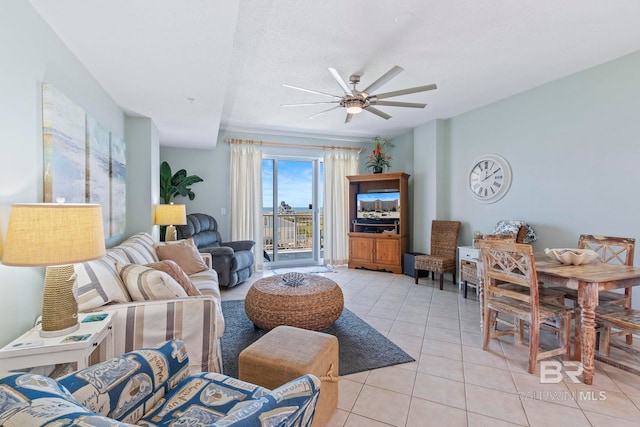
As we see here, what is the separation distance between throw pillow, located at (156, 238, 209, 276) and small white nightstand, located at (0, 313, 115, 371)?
1.82 meters

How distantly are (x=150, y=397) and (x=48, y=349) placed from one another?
56 cm

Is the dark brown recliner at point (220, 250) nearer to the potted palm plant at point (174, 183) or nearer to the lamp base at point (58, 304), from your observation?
the potted palm plant at point (174, 183)

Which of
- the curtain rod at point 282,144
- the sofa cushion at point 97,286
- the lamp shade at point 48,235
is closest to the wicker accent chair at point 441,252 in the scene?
the curtain rod at point 282,144

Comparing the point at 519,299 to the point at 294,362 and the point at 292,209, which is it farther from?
the point at 292,209

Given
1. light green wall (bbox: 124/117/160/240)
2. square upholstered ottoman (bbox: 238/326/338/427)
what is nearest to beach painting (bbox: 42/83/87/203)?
square upholstered ottoman (bbox: 238/326/338/427)

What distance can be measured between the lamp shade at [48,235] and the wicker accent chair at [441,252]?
424cm

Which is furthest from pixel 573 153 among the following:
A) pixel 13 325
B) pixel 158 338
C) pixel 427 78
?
pixel 13 325

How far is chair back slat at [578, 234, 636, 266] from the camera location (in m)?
2.57

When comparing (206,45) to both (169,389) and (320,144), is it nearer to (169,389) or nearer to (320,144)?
(169,389)

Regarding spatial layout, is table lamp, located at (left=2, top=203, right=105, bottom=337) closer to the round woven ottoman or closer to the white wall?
the round woven ottoman

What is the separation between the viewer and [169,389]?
1.26 m

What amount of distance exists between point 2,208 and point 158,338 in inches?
39.0

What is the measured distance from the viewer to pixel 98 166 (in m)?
2.59

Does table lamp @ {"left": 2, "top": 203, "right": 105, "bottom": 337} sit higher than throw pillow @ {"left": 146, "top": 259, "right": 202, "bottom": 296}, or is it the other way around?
table lamp @ {"left": 2, "top": 203, "right": 105, "bottom": 337}
